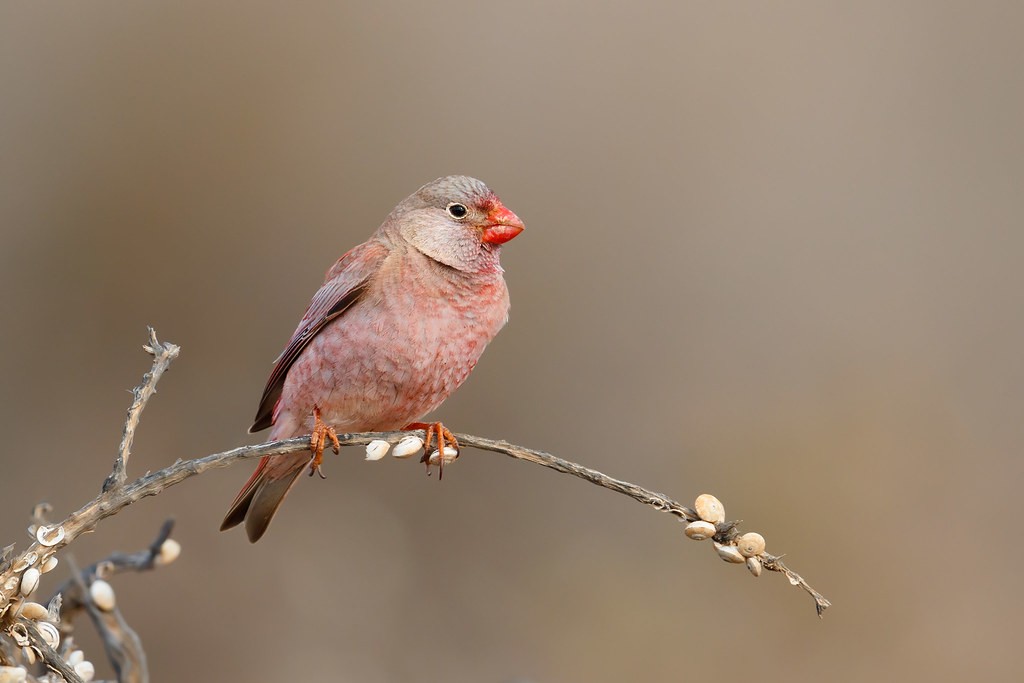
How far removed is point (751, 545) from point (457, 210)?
1.75m

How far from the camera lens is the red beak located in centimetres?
318

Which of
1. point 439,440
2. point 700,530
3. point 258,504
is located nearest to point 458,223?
point 439,440

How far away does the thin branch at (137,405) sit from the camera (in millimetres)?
Answer: 1710

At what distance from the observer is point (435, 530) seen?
19.1 ft

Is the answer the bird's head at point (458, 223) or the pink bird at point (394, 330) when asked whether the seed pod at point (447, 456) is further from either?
the bird's head at point (458, 223)

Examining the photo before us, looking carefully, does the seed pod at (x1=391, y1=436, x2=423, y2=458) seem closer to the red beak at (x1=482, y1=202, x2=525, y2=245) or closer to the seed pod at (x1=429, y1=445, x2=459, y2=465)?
the seed pod at (x1=429, y1=445, x2=459, y2=465)

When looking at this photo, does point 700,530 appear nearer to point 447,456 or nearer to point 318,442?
point 447,456

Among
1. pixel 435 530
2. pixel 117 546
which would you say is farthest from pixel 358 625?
pixel 117 546

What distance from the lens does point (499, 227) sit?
10.5 feet

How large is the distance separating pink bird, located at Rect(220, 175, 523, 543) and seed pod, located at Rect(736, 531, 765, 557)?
45.0 inches

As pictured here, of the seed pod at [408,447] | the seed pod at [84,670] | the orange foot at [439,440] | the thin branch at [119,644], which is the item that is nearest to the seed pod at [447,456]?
the orange foot at [439,440]

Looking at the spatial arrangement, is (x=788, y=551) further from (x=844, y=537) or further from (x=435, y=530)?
(x=435, y=530)

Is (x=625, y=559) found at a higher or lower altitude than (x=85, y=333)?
lower

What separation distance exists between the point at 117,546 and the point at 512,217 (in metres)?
3.46
